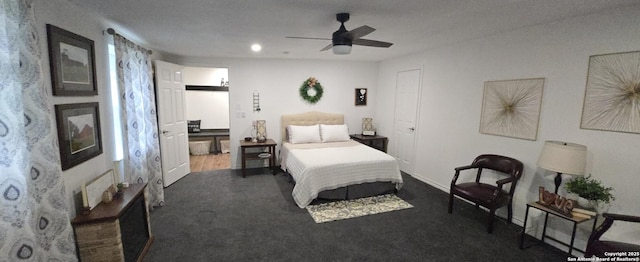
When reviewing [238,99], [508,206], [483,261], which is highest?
[238,99]

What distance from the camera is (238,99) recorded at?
5.12 m

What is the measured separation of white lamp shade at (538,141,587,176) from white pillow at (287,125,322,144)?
3403 mm

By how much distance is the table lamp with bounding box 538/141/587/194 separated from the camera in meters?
2.34

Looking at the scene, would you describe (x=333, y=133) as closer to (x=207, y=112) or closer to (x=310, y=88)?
(x=310, y=88)

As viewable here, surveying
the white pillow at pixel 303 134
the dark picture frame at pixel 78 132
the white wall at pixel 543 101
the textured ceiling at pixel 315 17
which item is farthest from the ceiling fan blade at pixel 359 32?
the white pillow at pixel 303 134

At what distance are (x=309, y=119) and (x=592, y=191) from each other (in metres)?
4.20

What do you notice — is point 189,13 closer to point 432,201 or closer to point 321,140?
point 321,140

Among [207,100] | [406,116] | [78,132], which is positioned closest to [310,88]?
[406,116]

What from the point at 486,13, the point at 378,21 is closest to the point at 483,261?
the point at 486,13

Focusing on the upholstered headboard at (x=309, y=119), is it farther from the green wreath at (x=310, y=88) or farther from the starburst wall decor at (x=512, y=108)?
the starburst wall decor at (x=512, y=108)

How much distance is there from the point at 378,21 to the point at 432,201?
2.56 metres

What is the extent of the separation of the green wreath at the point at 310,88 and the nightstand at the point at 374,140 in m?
1.13

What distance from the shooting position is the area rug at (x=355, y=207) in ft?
10.6

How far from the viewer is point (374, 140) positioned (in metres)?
5.49
